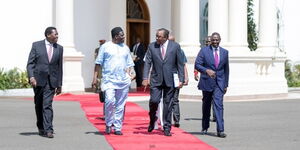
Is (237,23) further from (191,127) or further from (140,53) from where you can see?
(191,127)

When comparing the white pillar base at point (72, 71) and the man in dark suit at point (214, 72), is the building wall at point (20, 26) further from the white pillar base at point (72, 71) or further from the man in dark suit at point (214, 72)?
the man in dark suit at point (214, 72)

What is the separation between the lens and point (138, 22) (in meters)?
26.0

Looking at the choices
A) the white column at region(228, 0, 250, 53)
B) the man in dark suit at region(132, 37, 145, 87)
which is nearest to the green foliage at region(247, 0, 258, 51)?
the man in dark suit at region(132, 37, 145, 87)

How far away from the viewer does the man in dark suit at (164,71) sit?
12.0 metres

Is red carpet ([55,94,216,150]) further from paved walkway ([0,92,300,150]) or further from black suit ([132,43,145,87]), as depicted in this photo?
black suit ([132,43,145,87])

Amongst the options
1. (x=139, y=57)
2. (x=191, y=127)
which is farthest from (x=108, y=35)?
(x=191, y=127)

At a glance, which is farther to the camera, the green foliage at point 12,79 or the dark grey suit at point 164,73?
the green foliage at point 12,79

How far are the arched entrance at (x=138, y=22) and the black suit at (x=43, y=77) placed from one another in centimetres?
1395

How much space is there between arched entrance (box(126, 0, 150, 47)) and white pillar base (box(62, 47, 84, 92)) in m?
3.91

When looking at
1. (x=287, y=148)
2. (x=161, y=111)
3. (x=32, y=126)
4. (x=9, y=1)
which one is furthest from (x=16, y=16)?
(x=287, y=148)

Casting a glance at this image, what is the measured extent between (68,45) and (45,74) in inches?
408

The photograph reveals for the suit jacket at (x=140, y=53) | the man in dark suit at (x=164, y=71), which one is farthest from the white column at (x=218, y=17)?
the man in dark suit at (x=164, y=71)

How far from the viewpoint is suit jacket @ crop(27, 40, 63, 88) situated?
11.8 metres

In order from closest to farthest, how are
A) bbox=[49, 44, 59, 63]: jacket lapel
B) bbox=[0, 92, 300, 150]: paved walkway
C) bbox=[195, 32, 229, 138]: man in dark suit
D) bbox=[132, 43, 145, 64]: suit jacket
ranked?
bbox=[0, 92, 300, 150]: paved walkway < bbox=[49, 44, 59, 63]: jacket lapel < bbox=[195, 32, 229, 138]: man in dark suit < bbox=[132, 43, 145, 64]: suit jacket
